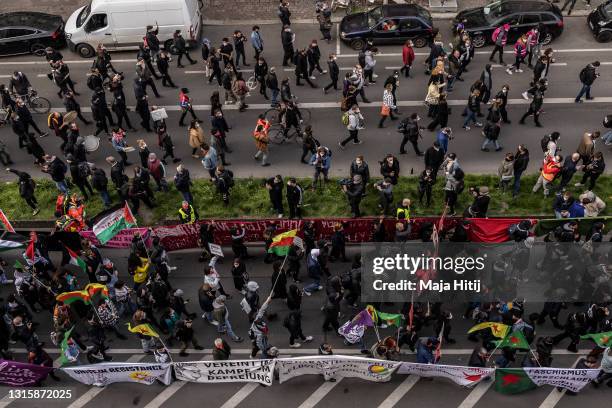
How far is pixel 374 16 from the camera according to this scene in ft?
78.3

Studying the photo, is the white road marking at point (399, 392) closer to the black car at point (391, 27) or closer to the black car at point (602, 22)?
the black car at point (391, 27)

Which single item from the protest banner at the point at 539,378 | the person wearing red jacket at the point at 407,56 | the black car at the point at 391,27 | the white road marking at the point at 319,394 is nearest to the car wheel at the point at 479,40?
the black car at the point at 391,27

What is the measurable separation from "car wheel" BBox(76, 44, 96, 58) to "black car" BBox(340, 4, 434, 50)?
9534 millimetres

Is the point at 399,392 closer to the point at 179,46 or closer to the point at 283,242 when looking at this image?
the point at 283,242

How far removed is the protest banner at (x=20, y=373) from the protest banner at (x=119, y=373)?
20.6 inches

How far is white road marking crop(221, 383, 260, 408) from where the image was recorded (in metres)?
13.7

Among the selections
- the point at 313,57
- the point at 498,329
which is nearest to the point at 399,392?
the point at 498,329

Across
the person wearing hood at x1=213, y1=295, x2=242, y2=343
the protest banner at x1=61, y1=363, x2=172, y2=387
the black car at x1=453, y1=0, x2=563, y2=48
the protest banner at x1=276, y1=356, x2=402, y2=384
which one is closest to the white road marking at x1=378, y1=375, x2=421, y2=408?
the protest banner at x1=276, y1=356, x2=402, y2=384

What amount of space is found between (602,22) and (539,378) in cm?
1562

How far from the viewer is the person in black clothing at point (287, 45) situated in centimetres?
2255

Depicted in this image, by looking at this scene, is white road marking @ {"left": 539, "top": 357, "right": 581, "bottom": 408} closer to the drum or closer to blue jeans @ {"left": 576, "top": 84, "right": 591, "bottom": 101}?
blue jeans @ {"left": 576, "top": 84, "right": 591, "bottom": 101}

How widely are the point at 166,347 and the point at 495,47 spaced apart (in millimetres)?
15481

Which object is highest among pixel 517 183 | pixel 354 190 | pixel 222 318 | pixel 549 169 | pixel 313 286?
pixel 549 169

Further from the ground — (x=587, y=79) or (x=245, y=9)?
(x=245, y=9)
